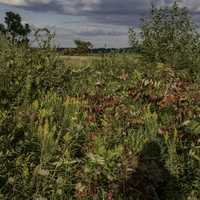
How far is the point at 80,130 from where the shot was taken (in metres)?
6.73

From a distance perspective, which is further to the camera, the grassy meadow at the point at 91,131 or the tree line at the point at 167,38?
the tree line at the point at 167,38

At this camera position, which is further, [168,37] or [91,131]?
[168,37]

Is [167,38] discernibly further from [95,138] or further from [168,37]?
[95,138]

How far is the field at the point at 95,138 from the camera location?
562 cm

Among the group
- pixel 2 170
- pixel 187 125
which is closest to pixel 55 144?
pixel 2 170

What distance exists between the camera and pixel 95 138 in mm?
6488

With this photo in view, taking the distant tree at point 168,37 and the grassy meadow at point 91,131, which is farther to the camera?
the distant tree at point 168,37

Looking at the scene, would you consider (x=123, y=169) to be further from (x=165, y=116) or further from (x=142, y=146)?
(x=165, y=116)

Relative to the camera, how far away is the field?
562cm

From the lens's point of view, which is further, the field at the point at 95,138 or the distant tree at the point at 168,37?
the distant tree at the point at 168,37

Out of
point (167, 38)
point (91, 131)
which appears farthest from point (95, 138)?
point (167, 38)

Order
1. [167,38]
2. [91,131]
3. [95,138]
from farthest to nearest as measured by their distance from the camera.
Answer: [167,38] < [91,131] < [95,138]

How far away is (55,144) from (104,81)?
4.16m

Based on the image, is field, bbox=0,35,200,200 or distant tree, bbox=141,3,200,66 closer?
field, bbox=0,35,200,200
